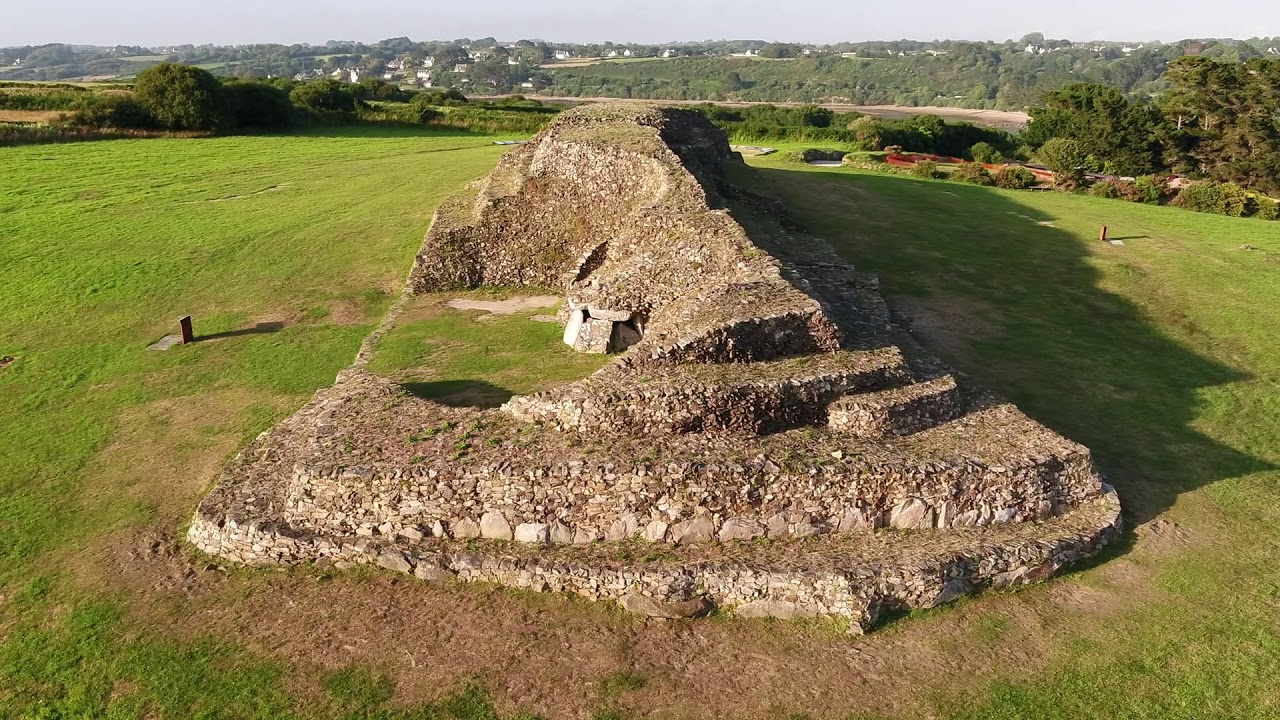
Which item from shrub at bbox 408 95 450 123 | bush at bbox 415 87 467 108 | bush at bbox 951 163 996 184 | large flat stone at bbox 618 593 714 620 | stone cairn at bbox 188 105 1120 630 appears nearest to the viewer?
large flat stone at bbox 618 593 714 620

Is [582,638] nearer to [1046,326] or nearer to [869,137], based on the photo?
[1046,326]

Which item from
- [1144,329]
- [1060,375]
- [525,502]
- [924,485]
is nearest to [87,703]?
[525,502]

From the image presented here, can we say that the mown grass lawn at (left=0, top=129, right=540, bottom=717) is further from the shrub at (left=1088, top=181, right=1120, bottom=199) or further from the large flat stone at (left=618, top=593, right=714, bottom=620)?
the shrub at (left=1088, top=181, right=1120, bottom=199)

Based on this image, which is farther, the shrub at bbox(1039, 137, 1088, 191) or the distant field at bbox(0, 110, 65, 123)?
the distant field at bbox(0, 110, 65, 123)

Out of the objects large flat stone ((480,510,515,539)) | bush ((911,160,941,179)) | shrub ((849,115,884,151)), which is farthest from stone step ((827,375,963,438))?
shrub ((849,115,884,151))

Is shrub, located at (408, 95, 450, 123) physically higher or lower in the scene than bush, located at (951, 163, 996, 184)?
higher

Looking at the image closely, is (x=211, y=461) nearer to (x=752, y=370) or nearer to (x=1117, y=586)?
(x=752, y=370)

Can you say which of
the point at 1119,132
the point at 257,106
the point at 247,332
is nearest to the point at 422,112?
the point at 257,106
